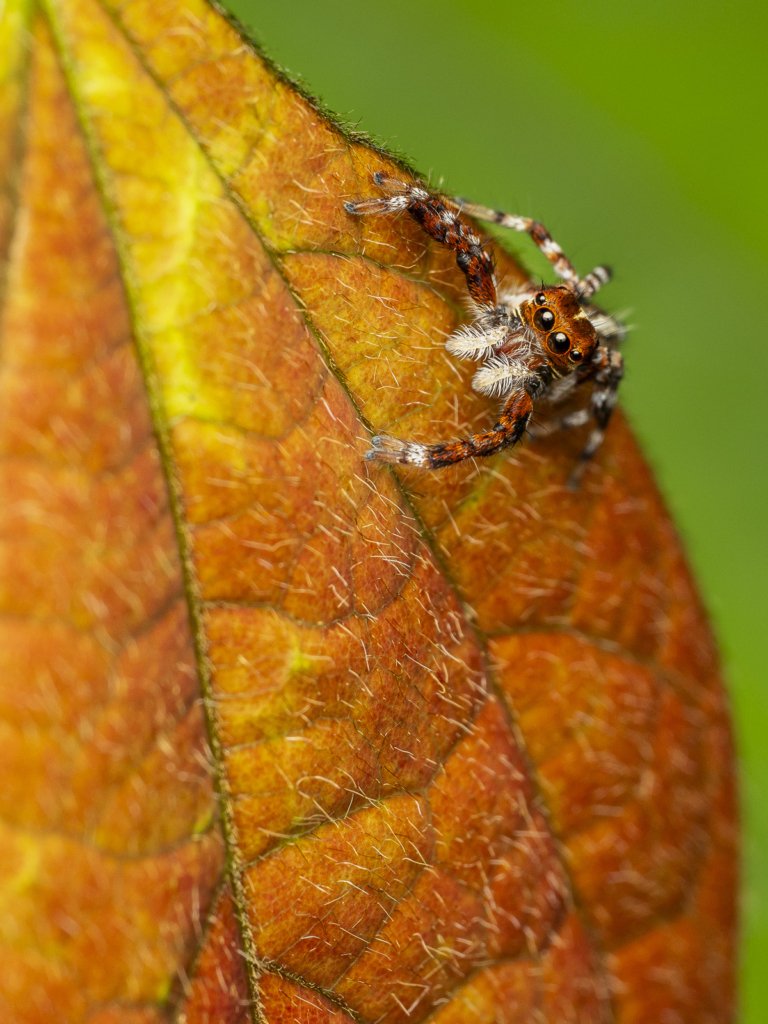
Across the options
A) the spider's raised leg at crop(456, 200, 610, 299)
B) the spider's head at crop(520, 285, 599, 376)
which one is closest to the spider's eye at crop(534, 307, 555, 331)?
the spider's head at crop(520, 285, 599, 376)

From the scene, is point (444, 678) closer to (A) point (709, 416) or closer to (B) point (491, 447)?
(B) point (491, 447)

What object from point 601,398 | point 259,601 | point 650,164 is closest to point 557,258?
point 601,398

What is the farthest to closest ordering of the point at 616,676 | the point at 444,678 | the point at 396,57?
the point at 396,57
the point at 616,676
the point at 444,678

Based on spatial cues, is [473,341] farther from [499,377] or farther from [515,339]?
[515,339]

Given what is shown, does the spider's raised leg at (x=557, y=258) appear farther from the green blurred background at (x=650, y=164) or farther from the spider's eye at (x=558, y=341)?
the green blurred background at (x=650, y=164)

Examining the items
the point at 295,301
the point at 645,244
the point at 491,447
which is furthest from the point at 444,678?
the point at 645,244

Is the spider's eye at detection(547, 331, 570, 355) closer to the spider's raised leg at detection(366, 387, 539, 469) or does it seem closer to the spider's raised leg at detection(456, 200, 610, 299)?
the spider's raised leg at detection(366, 387, 539, 469)
